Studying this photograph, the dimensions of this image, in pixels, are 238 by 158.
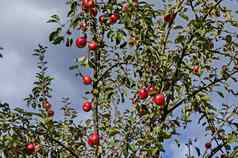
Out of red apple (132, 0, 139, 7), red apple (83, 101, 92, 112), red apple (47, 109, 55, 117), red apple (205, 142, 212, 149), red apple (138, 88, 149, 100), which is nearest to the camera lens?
red apple (132, 0, 139, 7)

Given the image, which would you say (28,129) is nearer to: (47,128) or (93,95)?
(47,128)

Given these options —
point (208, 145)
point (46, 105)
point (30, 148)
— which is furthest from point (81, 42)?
point (46, 105)

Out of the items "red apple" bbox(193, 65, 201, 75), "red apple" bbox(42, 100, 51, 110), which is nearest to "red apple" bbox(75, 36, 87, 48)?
"red apple" bbox(193, 65, 201, 75)

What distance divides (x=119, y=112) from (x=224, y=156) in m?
1.81

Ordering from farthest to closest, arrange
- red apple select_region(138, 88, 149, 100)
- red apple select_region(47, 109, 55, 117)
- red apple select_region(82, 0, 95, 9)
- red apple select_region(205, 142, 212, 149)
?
red apple select_region(47, 109, 55, 117) → red apple select_region(205, 142, 212, 149) → red apple select_region(138, 88, 149, 100) → red apple select_region(82, 0, 95, 9)

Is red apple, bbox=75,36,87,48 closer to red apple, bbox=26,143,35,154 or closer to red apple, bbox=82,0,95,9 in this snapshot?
red apple, bbox=82,0,95,9

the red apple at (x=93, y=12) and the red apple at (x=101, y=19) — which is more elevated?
the red apple at (x=93, y=12)

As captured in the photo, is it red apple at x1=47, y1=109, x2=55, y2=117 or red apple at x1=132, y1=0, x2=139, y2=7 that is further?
red apple at x1=47, y1=109, x2=55, y2=117

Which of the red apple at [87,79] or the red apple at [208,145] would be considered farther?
the red apple at [208,145]

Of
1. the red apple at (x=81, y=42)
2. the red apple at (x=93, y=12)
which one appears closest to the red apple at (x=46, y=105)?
the red apple at (x=81, y=42)

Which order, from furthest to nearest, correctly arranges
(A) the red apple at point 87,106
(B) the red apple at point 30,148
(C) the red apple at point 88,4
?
(A) the red apple at point 87,106
(B) the red apple at point 30,148
(C) the red apple at point 88,4

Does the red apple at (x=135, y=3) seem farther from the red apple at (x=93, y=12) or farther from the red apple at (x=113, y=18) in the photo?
the red apple at (x=93, y=12)

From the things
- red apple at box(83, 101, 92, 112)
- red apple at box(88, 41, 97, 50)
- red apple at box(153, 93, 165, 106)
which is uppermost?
red apple at box(88, 41, 97, 50)

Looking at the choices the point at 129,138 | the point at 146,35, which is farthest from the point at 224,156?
the point at 146,35
